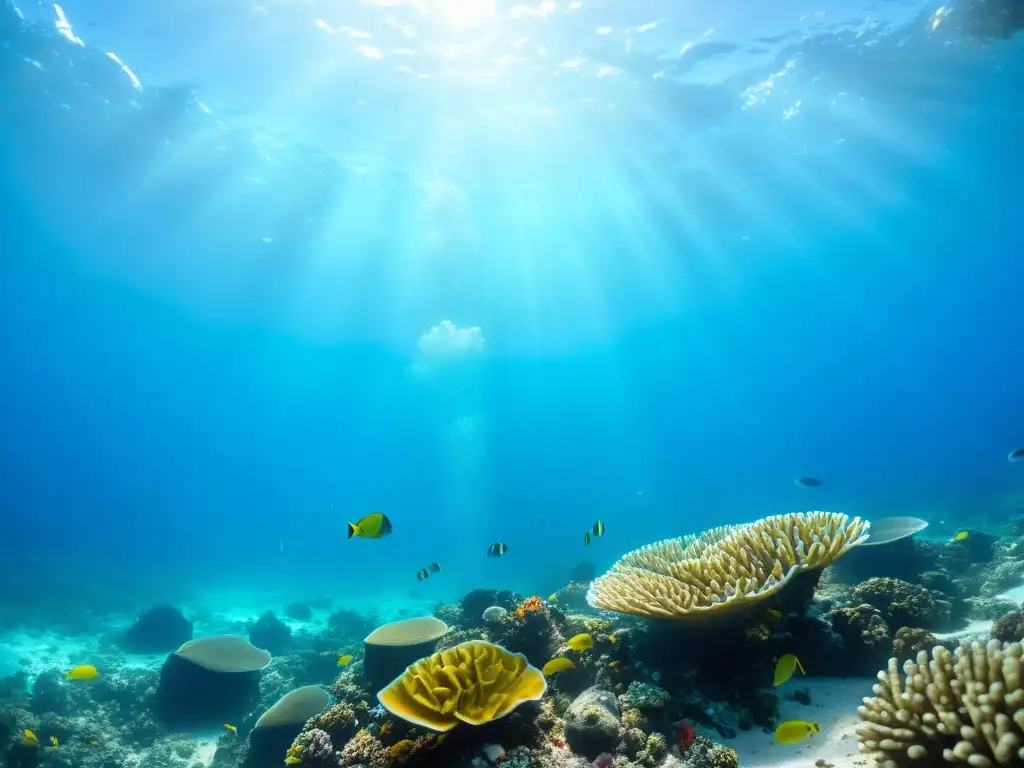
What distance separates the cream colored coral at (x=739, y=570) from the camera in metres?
4.78

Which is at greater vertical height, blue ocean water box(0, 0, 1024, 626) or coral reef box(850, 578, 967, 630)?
blue ocean water box(0, 0, 1024, 626)

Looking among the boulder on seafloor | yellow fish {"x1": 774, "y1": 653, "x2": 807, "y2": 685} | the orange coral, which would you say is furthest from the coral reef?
the orange coral

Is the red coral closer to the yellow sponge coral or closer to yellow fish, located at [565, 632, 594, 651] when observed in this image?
the yellow sponge coral

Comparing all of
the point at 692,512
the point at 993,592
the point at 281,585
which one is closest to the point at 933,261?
the point at 692,512

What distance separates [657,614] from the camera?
16.6 ft

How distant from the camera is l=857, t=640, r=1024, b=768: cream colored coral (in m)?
2.71

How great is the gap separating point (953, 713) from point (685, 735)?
2.16 meters

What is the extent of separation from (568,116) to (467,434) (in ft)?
417

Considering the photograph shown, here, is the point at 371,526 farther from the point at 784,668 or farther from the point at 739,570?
the point at 784,668

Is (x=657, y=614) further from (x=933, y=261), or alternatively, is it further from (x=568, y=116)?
(x=933, y=261)

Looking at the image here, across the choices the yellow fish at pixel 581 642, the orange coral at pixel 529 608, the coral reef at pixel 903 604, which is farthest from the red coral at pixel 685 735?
the coral reef at pixel 903 604

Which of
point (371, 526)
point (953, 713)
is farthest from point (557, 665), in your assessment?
point (953, 713)

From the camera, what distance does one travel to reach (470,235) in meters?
42.6

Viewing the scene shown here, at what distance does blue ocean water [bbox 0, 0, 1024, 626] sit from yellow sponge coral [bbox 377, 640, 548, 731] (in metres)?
23.0
